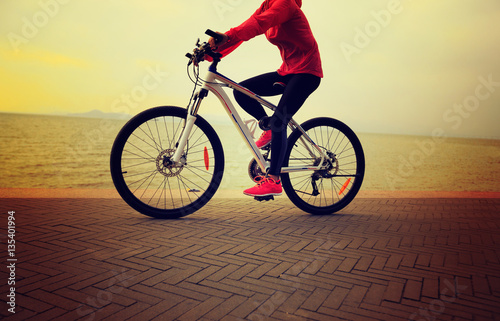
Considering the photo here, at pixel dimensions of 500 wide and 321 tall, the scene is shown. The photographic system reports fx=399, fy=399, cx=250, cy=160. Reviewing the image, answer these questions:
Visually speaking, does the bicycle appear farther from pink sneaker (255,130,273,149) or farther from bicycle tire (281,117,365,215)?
pink sneaker (255,130,273,149)

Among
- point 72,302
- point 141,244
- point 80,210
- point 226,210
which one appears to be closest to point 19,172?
point 80,210

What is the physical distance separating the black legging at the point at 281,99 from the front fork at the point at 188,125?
0.39 meters

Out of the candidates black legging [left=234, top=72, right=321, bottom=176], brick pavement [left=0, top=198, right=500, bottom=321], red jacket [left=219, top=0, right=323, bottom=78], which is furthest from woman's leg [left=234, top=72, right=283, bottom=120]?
brick pavement [left=0, top=198, right=500, bottom=321]

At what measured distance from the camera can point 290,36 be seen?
378 centimetres

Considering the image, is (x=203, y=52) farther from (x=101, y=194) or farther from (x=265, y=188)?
(x=101, y=194)

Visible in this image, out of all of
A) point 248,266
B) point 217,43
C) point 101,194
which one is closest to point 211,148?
point 217,43

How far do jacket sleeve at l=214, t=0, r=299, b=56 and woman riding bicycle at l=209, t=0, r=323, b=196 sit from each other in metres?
0.06

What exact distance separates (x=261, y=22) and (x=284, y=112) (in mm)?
864

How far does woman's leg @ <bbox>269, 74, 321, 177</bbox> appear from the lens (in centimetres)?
380

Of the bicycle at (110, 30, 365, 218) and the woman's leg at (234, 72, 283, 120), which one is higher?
the woman's leg at (234, 72, 283, 120)

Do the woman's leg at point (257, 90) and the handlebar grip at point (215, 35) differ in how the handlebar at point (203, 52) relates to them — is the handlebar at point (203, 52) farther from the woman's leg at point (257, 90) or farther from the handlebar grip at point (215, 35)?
the woman's leg at point (257, 90)

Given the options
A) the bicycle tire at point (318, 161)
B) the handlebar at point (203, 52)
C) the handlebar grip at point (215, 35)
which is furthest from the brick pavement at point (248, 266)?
the handlebar grip at point (215, 35)

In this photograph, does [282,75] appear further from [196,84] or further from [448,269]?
[448,269]

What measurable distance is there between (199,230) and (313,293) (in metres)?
1.50
